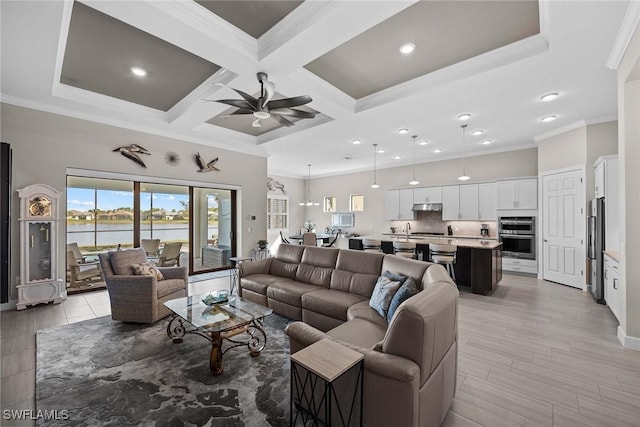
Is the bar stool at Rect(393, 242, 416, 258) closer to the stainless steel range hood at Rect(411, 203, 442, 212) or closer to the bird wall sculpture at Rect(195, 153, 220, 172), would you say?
the stainless steel range hood at Rect(411, 203, 442, 212)

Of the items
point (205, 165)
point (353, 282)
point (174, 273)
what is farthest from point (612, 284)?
point (205, 165)

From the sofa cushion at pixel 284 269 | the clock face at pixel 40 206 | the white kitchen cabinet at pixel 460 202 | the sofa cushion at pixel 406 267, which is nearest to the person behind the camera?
the sofa cushion at pixel 406 267

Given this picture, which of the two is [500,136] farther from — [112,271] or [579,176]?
[112,271]

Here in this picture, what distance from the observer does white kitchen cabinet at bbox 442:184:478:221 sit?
7211 mm

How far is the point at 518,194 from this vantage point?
6430mm

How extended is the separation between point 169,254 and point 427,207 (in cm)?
684

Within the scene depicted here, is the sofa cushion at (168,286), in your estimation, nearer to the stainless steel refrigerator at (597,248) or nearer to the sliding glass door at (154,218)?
the sliding glass door at (154,218)

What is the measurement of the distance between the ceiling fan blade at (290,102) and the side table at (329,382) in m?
2.59

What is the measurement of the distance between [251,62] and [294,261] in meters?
2.89

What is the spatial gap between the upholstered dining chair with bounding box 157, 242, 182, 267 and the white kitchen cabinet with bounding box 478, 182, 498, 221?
747 cm

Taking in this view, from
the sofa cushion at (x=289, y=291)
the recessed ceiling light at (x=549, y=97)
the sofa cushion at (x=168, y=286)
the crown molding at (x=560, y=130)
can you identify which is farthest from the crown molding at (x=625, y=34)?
the sofa cushion at (x=168, y=286)

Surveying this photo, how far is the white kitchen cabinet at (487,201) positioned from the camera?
6.85m

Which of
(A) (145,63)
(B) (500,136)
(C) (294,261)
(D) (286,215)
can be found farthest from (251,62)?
(D) (286,215)

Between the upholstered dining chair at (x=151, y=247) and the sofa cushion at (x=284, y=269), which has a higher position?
the upholstered dining chair at (x=151, y=247)
